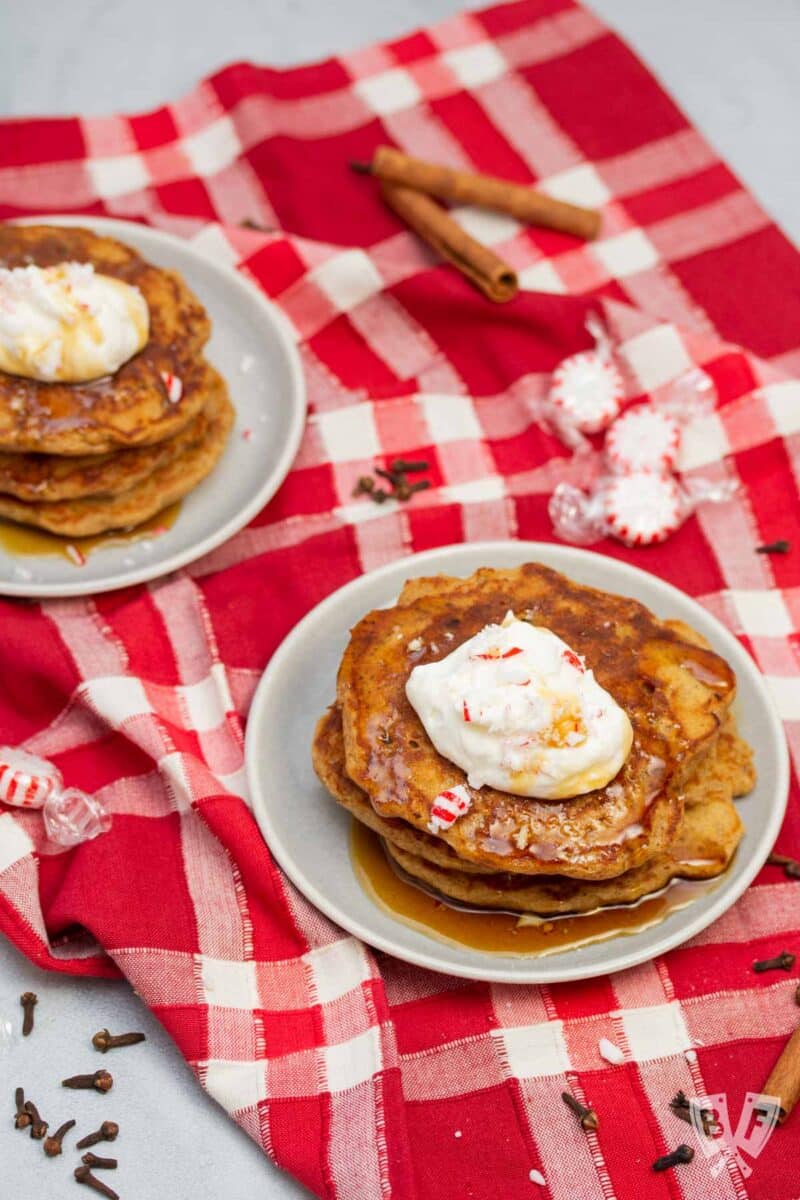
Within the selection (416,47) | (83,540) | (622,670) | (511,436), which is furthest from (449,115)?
(622,670)

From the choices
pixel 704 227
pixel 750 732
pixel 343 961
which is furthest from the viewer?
pixel 704 227

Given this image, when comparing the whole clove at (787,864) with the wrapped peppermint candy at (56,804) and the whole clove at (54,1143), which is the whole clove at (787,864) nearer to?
the wrapped peppermint candy at (56,804)

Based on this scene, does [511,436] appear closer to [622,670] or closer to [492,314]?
[492,314]

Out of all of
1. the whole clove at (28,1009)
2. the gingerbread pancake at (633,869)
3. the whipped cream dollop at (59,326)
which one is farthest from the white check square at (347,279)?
the whole clove at (28,1009)

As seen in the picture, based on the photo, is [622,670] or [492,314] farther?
[492,314]

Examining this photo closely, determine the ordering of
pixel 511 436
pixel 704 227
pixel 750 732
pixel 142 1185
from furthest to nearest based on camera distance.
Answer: pixel 704 227 → pixel 511 436 → pixel 750 732 → pixel 142 1185

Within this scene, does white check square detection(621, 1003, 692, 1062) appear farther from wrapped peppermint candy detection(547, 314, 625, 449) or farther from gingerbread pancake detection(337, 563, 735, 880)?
wrapped peppermint candy detection(547, 314, 625, 449)
